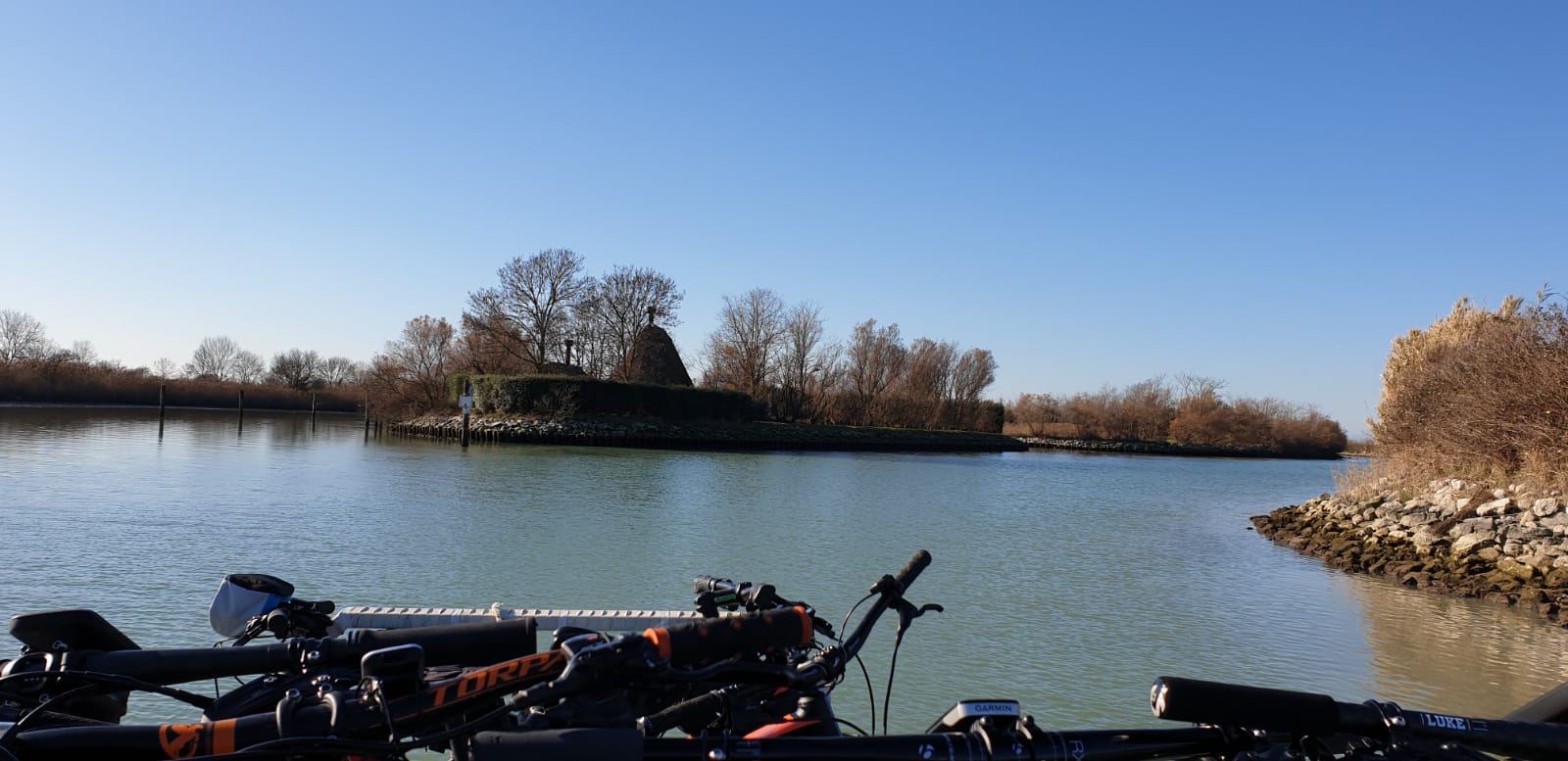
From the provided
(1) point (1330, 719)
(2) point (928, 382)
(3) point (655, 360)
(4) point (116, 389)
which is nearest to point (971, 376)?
(2) point (928, 382)

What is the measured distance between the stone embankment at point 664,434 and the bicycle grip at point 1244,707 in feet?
Result: 125

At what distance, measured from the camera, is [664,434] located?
42469 millimetres

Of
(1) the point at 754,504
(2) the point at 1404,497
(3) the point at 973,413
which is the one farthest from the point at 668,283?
(2) the point at 1404,497

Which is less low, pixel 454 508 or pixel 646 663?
pixel 646 663

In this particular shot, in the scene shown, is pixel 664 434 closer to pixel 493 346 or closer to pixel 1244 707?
pixel 493 346

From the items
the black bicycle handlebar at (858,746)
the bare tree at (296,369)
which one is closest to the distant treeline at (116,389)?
the bare tree at (296,369)

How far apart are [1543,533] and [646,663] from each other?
1404 cm

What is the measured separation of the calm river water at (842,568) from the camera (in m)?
7.68

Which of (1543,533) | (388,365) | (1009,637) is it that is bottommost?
(1009,637)

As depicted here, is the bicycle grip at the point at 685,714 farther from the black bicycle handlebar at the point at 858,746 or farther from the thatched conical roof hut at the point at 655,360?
the thatched conical roof hut at the point at 655,360

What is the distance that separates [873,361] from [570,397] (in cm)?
2683

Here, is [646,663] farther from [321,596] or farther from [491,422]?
[491,422]

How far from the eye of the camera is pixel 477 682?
7.07 ft

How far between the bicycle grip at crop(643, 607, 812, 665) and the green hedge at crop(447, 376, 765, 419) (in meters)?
41.2
